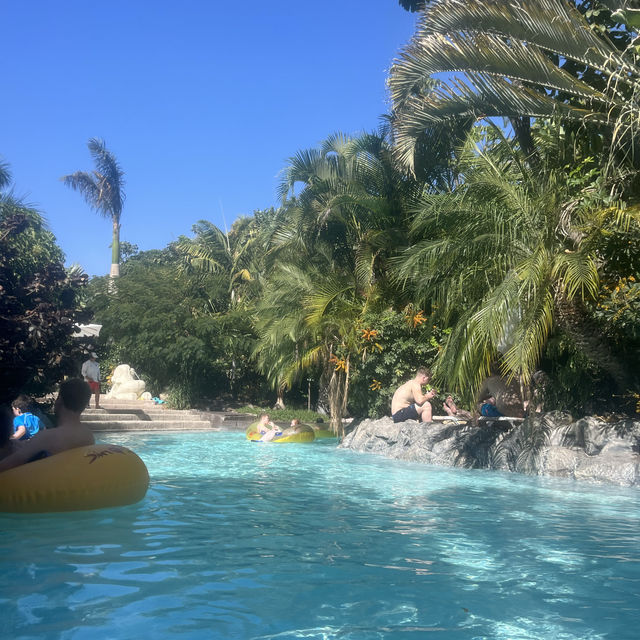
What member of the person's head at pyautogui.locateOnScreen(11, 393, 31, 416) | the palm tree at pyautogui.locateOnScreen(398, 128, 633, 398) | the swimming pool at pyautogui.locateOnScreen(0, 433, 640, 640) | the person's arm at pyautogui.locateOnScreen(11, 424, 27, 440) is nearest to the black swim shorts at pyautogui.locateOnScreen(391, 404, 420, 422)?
the palm tree at pyautogui.locateOnScreen(398, 128, 633, 398)

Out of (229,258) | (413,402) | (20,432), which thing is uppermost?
(229,258)

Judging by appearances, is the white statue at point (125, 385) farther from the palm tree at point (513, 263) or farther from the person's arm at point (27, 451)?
the person's arm at point (27, 451)

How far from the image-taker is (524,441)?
1109cm

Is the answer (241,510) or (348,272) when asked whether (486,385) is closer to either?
(348,272)

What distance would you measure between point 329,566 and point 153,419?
18.1 metres

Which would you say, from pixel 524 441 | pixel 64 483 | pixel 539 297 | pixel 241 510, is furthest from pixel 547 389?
pixel 64 483

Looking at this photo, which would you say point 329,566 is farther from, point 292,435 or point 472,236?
point 292,435

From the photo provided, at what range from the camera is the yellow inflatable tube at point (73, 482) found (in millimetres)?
6270

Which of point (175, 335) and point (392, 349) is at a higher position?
point (175, 335)

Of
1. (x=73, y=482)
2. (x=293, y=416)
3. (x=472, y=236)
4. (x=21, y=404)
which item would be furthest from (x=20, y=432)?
(x=293, y=416)

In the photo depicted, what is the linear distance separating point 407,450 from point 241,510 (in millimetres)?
6406

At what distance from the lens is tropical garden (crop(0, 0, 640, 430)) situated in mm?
9125

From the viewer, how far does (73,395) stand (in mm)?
6715

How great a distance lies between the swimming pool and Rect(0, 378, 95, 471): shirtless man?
0.70 meters
